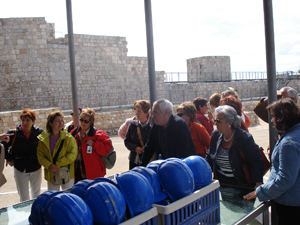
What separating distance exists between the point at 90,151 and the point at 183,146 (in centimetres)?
141

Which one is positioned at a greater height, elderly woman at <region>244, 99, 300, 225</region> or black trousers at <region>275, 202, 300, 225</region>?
elderly woman at <region>244, 99, 300, 225</region>

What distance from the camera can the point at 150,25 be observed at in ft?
9.24

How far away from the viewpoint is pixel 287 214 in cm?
204

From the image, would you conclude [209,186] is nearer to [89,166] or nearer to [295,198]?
[295,198]

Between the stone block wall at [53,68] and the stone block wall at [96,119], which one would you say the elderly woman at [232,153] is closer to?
the stone block wall at [96,119]

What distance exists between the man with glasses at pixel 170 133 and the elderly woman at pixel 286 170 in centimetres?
80

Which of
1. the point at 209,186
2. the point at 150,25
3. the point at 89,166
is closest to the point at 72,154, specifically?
the point at 89,166

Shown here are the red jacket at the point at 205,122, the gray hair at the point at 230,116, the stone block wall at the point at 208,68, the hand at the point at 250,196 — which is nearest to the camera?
the hand at the point at 250,196

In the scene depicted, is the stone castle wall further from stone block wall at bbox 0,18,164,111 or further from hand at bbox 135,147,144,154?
hand at bbox 135,147,144,154

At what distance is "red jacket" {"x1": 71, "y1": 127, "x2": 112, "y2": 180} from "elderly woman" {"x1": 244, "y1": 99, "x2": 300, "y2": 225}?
2014 mm

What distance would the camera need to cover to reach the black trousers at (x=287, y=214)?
6.63 ft

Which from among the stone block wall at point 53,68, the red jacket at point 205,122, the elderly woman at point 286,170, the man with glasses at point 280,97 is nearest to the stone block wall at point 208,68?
the stone block wall at point 53,68

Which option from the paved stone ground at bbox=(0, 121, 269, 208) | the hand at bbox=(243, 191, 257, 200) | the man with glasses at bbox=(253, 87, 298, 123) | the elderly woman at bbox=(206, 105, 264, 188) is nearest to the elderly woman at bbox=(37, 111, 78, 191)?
the paved stone ground at bbox=(0, 121, 269, 208)

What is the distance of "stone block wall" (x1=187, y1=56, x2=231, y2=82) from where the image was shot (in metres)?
24.1
